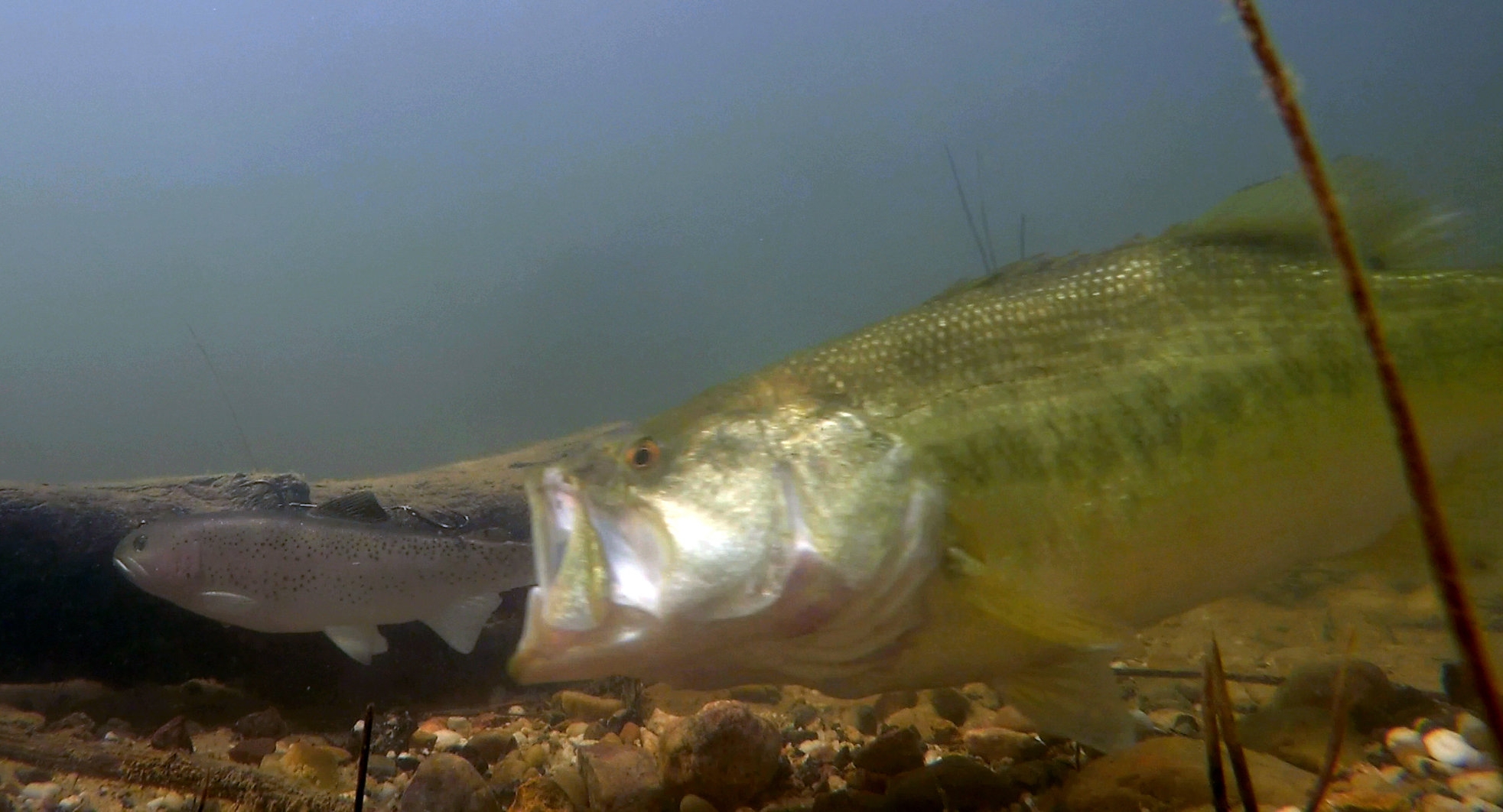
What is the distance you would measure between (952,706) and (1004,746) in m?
0.70

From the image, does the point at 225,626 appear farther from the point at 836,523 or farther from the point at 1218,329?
the point at 1218,329

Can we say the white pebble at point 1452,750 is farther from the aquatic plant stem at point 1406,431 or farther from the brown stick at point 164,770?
the brown stick at point 164,770

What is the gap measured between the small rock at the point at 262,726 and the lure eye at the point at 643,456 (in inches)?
109

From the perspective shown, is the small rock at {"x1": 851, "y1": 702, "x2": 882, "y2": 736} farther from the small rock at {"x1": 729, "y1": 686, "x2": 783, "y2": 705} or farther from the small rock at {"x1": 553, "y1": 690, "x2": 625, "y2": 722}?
the small rock at {"x1": 553, "y1": 690, "x2": 625, "y2": 722}

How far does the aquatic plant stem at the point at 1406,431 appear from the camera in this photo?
32.3 inches

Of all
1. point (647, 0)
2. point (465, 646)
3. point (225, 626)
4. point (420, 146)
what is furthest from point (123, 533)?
point (420, 146)

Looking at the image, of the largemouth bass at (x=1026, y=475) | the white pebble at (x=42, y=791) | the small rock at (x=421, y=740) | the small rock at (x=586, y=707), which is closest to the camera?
the largemouth bass at (x=1026, y=475)

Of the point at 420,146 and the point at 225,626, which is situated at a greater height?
the point at 420,146

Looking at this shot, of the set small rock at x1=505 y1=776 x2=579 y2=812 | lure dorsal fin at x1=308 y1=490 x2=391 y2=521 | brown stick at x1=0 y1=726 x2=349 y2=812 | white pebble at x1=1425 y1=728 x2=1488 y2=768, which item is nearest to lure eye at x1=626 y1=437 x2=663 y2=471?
small rock at x1=505 y1=776 x2=579 y2=812

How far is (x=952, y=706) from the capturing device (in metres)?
3.49

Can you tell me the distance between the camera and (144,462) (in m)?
50.8

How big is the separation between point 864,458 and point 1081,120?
274 feet

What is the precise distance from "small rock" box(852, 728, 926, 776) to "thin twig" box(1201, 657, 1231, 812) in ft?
4.15

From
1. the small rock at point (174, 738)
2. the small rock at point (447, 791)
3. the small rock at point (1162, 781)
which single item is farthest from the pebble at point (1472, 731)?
the small rock at point (174, 738)
